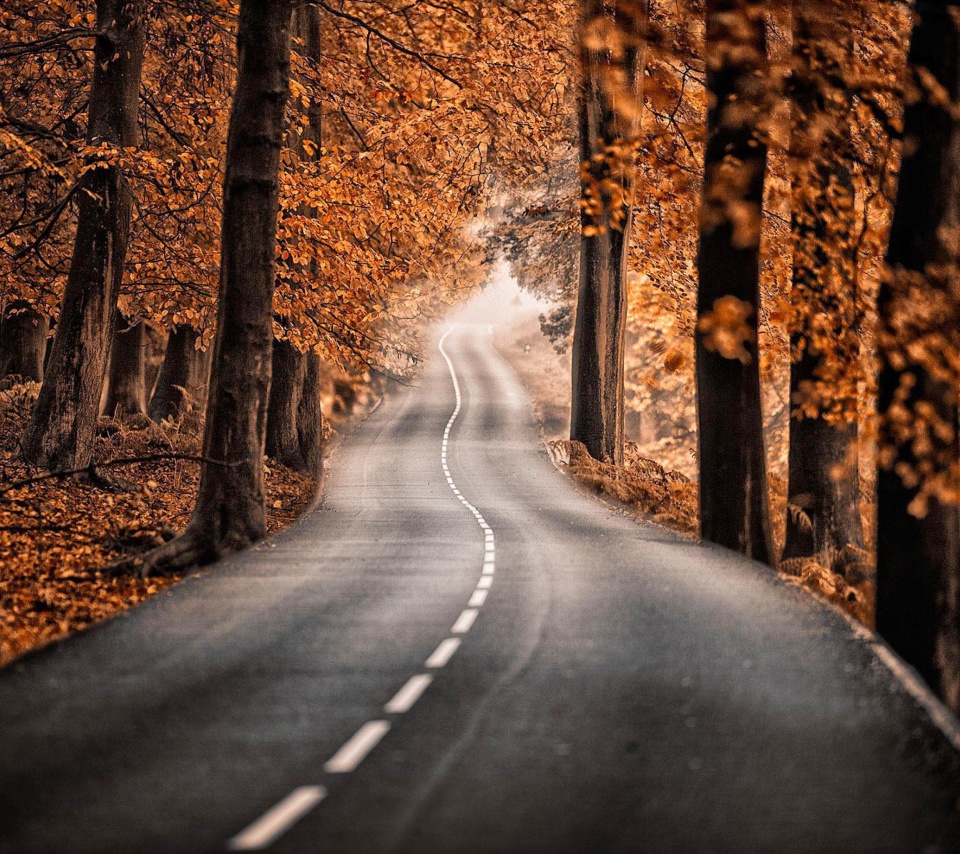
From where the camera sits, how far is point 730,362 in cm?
1444

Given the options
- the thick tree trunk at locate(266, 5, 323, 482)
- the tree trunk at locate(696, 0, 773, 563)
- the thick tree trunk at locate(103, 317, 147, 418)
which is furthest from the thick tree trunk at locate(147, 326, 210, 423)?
the tree trunk at locate(696, 0, 773, 563)

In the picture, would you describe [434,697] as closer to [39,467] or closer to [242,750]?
[242,750]

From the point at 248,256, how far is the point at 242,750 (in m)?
9.37

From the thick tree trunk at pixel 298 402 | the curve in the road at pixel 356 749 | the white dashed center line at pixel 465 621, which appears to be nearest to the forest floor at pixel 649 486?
the white dashed center line at pixel 465 621

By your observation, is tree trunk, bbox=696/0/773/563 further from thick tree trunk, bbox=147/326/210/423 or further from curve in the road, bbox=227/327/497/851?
thick tree trunk, bbox=147/326/210/423

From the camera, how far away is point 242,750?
21.1ft

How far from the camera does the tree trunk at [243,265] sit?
14.6 metres

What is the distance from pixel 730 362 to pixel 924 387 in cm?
563

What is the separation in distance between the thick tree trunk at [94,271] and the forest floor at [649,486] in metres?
10.2

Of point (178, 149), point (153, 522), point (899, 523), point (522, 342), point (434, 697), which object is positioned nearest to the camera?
point (434, 697)

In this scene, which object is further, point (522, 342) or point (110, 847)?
point (522, 342)

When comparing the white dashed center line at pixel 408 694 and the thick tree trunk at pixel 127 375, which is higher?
the thick tree trunk at pixel 127 375

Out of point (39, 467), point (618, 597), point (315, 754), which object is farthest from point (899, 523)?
point (39, 467)

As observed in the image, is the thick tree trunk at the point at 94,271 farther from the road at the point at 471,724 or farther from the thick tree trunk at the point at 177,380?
the thick tree trunk at the point at 177,380
